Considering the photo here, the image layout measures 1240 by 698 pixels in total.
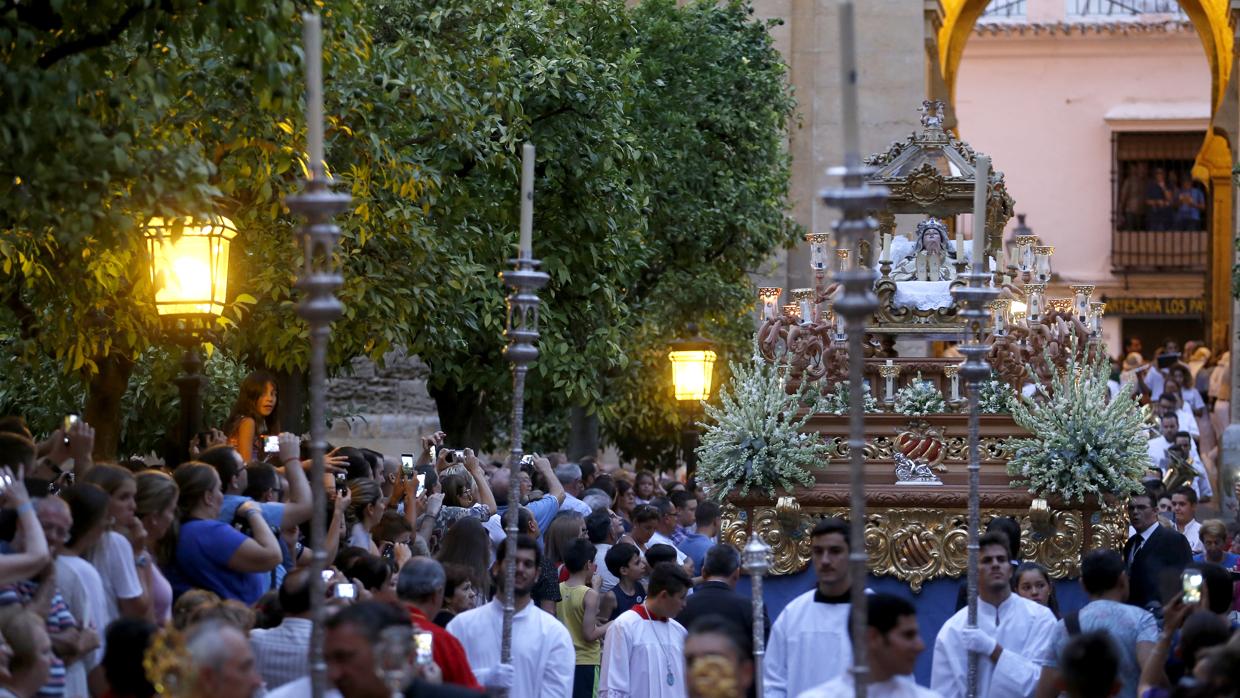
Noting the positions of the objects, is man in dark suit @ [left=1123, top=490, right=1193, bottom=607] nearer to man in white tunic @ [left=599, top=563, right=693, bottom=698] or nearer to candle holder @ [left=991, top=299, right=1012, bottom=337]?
candle holder @ [left=991, top=299, right=1012, bottom=337]

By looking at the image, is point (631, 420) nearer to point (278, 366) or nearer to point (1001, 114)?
point (278, 366)

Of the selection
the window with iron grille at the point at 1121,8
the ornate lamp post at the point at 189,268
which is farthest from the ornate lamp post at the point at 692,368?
the window with iron grille at the point at 1121,8

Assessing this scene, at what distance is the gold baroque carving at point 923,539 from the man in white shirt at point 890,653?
8.47m

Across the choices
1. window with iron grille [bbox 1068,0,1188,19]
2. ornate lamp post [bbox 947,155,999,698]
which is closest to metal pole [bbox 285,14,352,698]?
ornate lamp post [bbox 947,155,999,698]

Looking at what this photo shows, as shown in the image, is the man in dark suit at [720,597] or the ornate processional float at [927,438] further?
the ornate processional float at [927,438]

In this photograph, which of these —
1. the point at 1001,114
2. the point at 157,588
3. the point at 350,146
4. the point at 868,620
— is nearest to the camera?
the point at 868,620

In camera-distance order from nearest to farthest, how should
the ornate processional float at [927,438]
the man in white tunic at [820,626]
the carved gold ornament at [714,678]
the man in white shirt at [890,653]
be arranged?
the carved gold ornament at [714,678]
the man in white shirt at [890,653]
the man in white tunic at [820,626]
the ornate processional float at [927,438]

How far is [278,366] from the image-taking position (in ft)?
48.5

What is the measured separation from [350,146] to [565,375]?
6.00m

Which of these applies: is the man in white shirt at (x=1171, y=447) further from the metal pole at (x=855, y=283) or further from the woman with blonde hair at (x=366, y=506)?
the metal pole at (x=855, y=283)

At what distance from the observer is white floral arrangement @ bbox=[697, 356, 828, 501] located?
15945 millimetres

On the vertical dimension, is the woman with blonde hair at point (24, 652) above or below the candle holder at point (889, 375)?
below

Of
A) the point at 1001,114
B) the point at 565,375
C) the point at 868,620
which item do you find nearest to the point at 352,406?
the point at 565,375

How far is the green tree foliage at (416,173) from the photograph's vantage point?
32.4 ft
